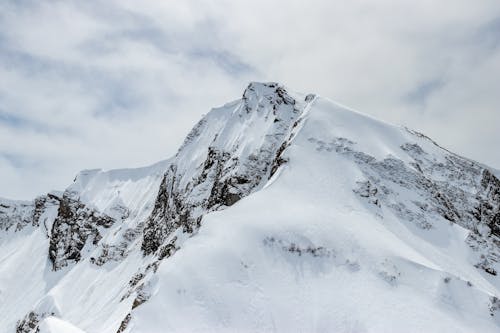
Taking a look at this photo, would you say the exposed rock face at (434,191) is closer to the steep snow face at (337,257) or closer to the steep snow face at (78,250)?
the steep snow face at (337,257)

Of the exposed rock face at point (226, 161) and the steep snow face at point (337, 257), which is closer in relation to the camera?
the steep snow face at point (337, 257)

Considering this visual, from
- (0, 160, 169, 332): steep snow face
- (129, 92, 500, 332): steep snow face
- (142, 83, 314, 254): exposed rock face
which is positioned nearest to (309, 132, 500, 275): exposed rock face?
(129, 92, 500, 332): steep snow face

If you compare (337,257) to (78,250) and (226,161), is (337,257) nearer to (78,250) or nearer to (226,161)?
(226,161)

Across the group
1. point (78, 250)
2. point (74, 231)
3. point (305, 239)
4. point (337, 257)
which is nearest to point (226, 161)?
point (305, 239)

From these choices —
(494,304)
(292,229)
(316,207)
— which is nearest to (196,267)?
(292,229)

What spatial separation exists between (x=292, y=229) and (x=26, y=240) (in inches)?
4685

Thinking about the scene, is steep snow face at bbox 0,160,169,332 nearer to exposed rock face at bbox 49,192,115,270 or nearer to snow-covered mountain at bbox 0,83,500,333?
exposed rock face at bbox 49,192,115,270

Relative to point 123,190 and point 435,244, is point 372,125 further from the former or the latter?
point 123,190

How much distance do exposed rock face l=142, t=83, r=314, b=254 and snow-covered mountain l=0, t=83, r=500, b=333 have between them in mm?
273

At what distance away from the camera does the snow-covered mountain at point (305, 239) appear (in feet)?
114

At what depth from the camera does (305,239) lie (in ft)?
133

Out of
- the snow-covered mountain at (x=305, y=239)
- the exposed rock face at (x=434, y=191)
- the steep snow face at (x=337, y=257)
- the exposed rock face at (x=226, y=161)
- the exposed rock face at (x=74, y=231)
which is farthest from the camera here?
the exposed rock face at (x=74, y=231)

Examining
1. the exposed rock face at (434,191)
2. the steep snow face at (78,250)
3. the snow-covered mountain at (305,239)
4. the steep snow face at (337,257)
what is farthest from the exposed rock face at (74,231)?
the exposed rock face at (434,191)

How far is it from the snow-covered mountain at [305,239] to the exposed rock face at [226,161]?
0.90ft
